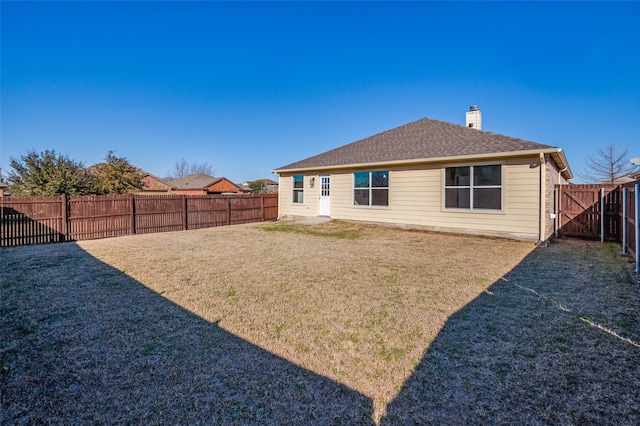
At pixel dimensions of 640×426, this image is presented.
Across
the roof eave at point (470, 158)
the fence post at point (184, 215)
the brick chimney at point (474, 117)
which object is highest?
the brick chimney at point (474, 117)

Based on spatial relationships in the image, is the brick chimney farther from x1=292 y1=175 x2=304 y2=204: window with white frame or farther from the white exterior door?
x1=292 y1=175 x2=304 y2=204: window with white frame

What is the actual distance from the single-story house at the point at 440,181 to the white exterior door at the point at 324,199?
0.05m

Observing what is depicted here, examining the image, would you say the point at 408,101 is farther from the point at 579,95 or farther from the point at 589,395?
the point at 589,395

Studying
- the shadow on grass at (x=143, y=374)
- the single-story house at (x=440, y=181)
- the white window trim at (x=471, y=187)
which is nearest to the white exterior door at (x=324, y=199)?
→ the single-story house at (x=440, y=181)

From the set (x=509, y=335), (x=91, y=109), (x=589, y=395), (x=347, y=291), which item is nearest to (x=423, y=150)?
(x=347, y=291)

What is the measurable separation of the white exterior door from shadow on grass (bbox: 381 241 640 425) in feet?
32.8

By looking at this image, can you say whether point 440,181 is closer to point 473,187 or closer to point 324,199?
point 473,187

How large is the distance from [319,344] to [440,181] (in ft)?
30.1

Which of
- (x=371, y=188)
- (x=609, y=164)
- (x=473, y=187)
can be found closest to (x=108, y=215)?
(x=371, y=188)

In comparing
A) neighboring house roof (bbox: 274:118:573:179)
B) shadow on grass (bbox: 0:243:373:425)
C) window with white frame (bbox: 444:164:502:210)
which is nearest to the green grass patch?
neighboring house roof (bbox: 274:118:573:179)

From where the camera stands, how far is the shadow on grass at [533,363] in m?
2.00

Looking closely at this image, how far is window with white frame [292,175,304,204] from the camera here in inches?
605

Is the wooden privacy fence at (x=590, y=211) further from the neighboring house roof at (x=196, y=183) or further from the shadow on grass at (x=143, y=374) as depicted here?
the neighboring house roof at (x=196, y=183)

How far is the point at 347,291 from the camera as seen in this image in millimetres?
4496
